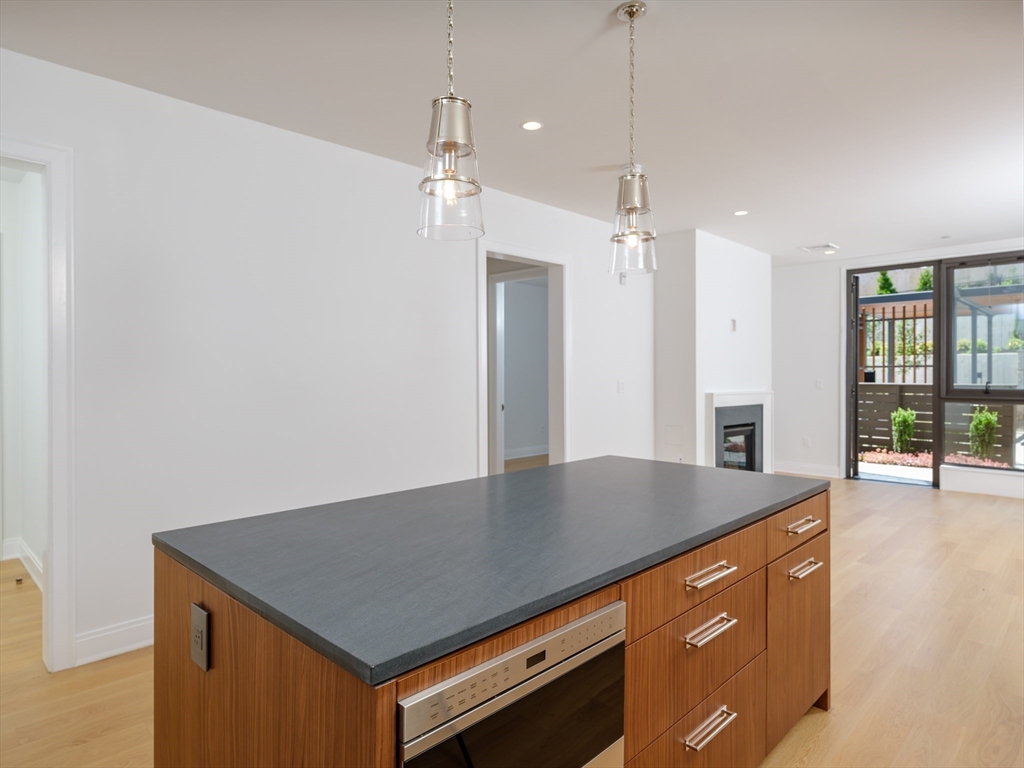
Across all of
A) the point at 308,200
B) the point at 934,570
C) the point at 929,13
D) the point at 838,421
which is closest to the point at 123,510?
the point at 308,200

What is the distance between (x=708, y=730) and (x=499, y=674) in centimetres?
86

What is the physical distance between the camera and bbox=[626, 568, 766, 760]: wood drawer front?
49.8 inches

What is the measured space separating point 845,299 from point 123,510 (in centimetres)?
689

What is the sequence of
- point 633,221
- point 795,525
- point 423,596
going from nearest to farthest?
1. point 423,596
2. point 795,525
3. point 633,221

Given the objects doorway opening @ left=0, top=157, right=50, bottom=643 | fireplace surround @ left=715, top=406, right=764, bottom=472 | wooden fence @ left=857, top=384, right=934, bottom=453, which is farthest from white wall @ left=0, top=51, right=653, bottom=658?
wooden fence @ left=857, top=384, right=934, bottom=453

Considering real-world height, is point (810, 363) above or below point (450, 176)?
below

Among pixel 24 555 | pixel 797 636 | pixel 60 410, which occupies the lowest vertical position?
pixel 24 555

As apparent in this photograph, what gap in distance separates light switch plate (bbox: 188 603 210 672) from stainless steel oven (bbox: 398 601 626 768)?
→ 0.57 metres

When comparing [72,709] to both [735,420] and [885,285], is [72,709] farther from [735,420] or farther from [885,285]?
[885,285]

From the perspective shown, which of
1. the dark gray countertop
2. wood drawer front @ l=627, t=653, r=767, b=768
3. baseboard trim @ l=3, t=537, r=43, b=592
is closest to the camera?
→ the dark gray countertop

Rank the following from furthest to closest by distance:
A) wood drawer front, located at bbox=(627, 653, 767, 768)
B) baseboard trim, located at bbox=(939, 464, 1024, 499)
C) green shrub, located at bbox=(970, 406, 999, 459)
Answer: green shrub, located at bbox=(970, 406, 999, 459), baseboard trim, located at bbox=(939, 464, 1024, 499), wood drawer front, located at bbox=(627, 653, 767, 768)

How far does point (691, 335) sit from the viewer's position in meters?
5.29

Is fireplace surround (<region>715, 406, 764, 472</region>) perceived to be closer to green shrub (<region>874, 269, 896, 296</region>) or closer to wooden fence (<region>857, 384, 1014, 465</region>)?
wooden fence (<region>857, 384, 1014, 465</region>)

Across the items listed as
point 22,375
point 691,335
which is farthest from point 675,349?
point 22,375
